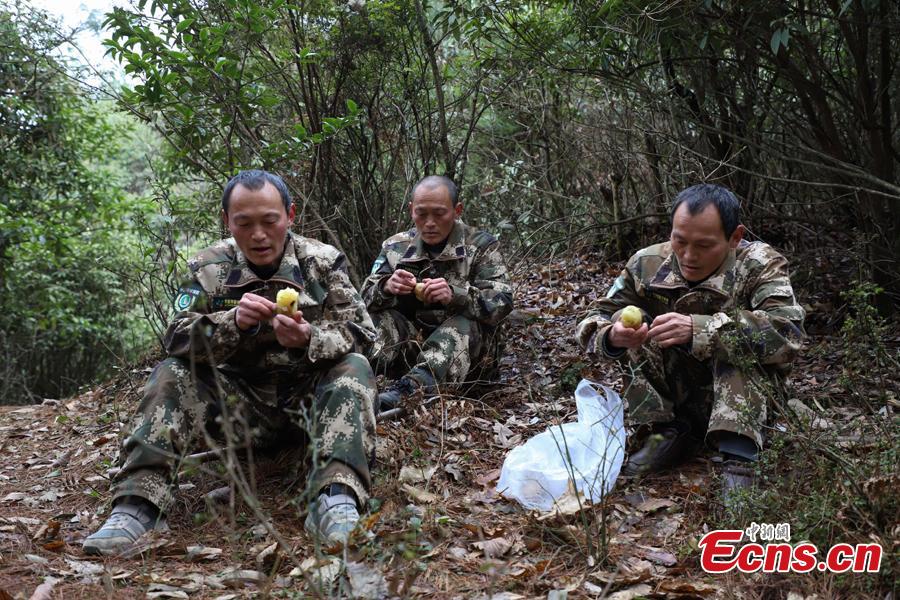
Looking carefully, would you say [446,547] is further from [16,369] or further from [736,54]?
[16,369]

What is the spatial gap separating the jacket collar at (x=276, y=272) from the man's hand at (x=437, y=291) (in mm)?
1082

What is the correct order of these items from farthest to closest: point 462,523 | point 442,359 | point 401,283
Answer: point 401,283 < point 442,359 < point 462,523

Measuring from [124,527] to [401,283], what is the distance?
88.3 inches

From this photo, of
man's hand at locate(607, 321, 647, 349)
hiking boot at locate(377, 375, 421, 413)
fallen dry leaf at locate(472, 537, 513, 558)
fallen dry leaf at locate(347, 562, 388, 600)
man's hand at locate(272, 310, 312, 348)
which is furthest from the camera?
hiking boot at locate(377, 375, 421, 413)

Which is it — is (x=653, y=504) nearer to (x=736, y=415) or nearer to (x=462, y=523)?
(x=736, y=415)

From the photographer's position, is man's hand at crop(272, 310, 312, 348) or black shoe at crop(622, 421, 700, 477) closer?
man's hand at crop(272, 310, 312, 348)

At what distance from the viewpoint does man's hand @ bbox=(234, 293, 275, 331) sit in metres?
3.27

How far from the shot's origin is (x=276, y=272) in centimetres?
373

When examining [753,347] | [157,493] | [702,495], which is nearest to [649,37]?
[753,347]

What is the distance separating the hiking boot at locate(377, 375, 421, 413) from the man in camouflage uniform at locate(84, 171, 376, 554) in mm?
640

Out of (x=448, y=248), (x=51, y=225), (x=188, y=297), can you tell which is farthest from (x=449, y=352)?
(x=51, y=225)

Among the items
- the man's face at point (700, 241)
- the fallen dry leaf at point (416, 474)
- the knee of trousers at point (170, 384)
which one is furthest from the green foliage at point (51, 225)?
the man's face at point (700, 241)

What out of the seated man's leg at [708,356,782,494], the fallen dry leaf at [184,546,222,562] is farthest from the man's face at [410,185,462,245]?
the fallen dry leaf at [184,546,222,562]

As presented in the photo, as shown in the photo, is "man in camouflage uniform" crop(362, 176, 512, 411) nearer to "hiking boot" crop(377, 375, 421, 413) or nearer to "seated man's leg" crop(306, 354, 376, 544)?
"hiking boot" crop(377, 375, 421, 413)
